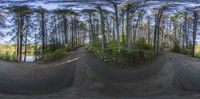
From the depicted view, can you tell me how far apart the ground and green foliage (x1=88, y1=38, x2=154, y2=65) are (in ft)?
0.15

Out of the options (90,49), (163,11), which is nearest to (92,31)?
(90,49)

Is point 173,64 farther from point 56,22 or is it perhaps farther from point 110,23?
point 56,22

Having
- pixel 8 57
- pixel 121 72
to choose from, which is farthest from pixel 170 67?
pixel 8 57

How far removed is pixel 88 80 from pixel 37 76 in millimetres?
288

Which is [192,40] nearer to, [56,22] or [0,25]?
[56,22]

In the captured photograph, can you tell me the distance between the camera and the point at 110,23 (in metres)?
4.59

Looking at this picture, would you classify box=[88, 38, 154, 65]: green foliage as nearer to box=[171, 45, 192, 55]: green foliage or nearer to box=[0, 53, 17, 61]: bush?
box=[171, 45, 192, 55]: green foliage

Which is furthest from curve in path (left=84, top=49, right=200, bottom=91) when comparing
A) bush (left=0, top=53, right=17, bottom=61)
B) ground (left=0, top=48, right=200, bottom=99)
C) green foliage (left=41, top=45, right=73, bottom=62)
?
bush (left=0, top=53, right=17, bottom=61)

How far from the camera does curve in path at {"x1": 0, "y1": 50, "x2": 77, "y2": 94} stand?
14.7 ft

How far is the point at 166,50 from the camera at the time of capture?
464 cm

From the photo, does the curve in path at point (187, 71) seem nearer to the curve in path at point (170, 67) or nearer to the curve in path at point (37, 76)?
the curve in path at point (170, 67)

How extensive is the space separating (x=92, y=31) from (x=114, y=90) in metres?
0.37

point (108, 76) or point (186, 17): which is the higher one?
point (186, 17)

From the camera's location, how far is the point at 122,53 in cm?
454
